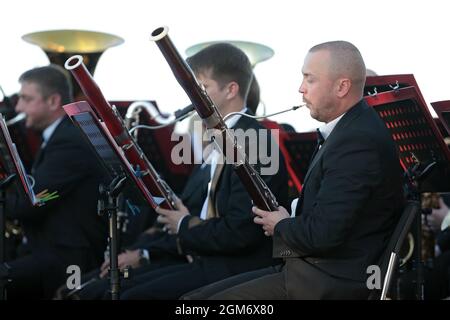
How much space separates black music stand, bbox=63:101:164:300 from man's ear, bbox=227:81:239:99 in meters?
0.73

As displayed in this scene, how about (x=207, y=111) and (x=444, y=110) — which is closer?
(x=207, y=111)

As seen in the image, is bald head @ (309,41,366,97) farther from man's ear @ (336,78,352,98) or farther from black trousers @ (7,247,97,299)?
black trousers @ (7,247,97,299)

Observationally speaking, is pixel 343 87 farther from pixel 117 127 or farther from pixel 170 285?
pixel 170 285

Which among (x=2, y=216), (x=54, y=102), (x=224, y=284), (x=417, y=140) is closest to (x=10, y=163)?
(x=2, y=216)

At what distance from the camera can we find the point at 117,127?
154 inches

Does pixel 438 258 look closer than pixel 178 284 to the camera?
No

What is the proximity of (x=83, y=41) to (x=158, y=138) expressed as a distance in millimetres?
3332

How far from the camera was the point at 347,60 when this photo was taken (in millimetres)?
3434

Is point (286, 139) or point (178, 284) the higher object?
point (286, 139)

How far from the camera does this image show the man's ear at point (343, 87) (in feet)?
11.2

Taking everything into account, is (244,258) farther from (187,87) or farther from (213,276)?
(187,87)

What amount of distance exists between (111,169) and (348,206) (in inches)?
54.7

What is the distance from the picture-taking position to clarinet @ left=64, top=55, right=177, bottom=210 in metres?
3.72

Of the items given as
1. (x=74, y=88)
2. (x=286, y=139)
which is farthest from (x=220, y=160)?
(x=74, y=88)
